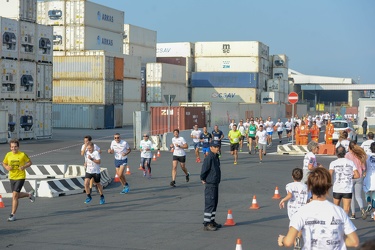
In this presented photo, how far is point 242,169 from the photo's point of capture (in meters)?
25.5

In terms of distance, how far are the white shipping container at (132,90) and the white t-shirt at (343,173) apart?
53.5 meters

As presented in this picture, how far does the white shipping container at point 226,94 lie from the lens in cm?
7575

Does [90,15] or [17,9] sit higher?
[90,15]

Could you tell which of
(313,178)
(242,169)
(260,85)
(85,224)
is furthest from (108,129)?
(313,178)

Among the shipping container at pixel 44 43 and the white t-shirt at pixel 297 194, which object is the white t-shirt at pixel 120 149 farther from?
the shipping container at pixel 44 43

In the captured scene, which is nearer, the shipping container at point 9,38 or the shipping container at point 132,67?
the shipping container at point 9,38

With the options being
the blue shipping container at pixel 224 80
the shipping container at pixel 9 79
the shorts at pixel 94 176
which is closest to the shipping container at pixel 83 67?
the shipping container at pixel 9 79

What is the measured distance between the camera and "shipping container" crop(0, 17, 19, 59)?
40438mm

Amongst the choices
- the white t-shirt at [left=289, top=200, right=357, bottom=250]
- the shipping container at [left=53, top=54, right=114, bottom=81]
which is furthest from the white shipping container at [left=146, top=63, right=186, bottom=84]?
the white t-shirt at [left=289, top=200, right=357, bottom=250]

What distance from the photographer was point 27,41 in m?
43.2

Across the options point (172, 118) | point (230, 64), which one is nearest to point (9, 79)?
point (172, 118)

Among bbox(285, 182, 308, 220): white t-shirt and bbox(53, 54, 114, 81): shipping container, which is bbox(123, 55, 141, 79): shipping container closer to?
bbox(53, 54, 114, 81): shipping container

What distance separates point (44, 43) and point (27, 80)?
3.35 meters

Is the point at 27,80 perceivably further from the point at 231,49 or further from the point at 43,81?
the point at 231,49
